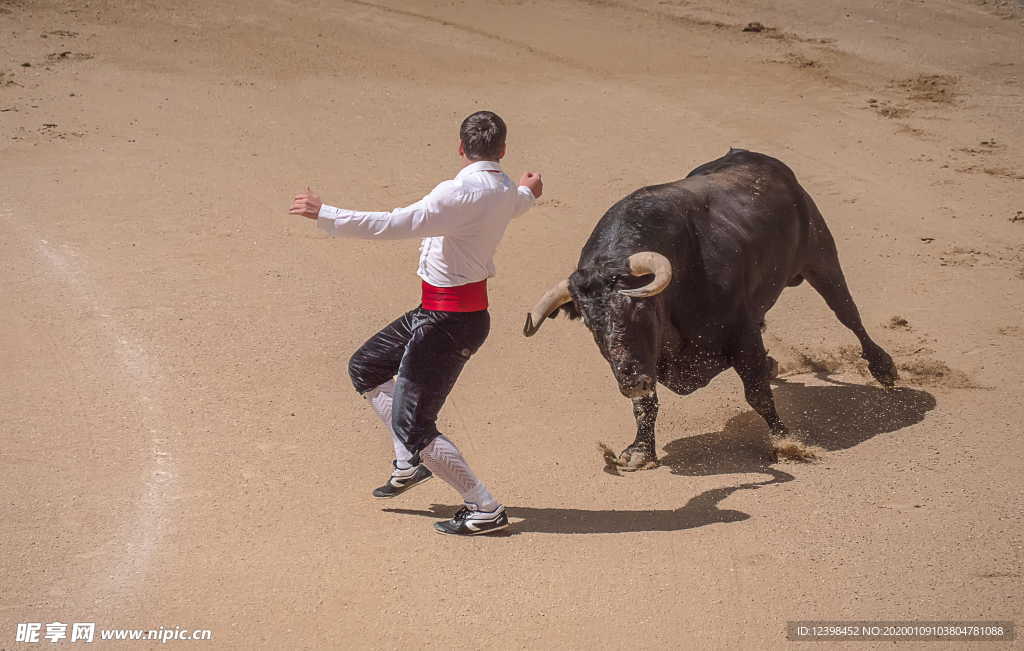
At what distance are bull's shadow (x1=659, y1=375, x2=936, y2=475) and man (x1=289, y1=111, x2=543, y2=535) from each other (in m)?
1.86

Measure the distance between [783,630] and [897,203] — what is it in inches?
325

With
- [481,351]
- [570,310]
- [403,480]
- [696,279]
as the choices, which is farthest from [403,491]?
[481,351]

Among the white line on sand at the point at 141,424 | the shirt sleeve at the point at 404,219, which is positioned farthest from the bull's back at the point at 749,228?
the white line on sand at the point at 141,424

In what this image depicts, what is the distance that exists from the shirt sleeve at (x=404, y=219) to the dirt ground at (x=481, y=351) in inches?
69.7

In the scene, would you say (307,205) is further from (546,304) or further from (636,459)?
(636,459)

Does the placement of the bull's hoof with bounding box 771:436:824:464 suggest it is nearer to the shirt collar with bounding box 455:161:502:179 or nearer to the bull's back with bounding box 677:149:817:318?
the bull's back with bounding box 677:149:817:318

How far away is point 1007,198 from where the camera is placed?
12.8m

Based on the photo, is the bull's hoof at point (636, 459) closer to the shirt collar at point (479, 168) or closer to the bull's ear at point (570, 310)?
the bull's ear at point (570, 310)

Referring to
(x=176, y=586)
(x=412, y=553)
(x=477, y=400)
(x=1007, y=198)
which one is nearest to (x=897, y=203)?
(x=1007, y=198)

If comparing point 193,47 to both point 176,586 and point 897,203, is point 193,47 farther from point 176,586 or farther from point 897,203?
point 176,586

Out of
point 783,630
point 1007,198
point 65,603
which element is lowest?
point 65,603

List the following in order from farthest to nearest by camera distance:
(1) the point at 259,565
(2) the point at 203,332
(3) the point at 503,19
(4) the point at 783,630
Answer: (3) the point at 503,19
(2) the point at 203,332
(1) the point at 259,565
(4) the point at 783,630

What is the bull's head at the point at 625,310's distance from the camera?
6.84 metres

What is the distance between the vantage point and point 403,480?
6477 mm
